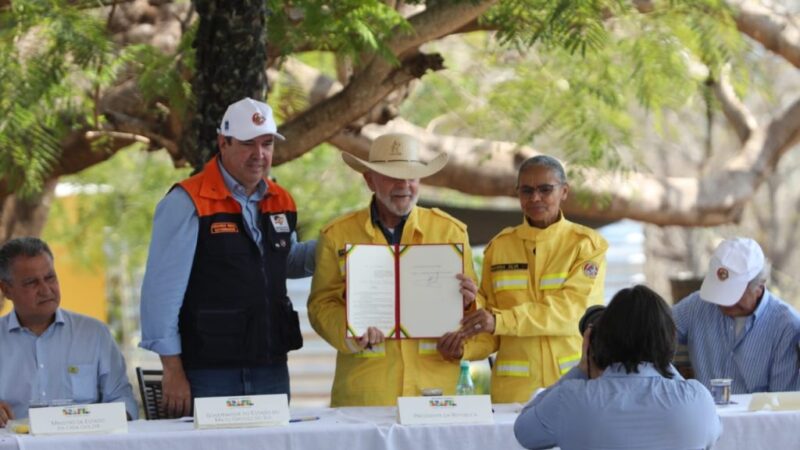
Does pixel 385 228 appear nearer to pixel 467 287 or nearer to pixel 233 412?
pixel 467 287

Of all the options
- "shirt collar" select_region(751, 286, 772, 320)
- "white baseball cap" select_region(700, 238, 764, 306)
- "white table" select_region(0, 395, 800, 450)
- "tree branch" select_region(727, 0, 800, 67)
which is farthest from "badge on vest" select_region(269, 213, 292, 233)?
"tree branch" select_region(727, 0, 800, 67)

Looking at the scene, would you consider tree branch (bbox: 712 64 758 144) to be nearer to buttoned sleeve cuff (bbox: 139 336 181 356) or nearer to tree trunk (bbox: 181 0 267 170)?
tree trunk (bbox: 181 0 267 170)

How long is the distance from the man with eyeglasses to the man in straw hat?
197 millimetres

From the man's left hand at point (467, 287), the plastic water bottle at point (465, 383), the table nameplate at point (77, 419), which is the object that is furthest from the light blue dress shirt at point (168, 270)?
the plastic water bottle at point (465, 383)

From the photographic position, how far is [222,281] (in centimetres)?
620

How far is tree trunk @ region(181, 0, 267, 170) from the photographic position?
7340mm

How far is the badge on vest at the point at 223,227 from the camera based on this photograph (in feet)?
20.4

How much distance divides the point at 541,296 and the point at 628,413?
1855mm

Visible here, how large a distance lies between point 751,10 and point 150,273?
23.1 feet

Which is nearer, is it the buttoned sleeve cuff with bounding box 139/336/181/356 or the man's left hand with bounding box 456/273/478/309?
the buttoned sleeve cuff with bounding box 139/336/181/356

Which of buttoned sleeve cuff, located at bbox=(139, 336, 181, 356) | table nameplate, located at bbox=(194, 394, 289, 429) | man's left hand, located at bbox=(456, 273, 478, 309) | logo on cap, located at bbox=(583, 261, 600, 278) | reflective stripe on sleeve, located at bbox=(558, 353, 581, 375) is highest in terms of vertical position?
logo on cap, located at bbox=(583, 261, 600, 278)

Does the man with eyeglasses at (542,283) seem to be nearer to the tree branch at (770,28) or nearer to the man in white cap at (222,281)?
the man in white cap at (222,281)

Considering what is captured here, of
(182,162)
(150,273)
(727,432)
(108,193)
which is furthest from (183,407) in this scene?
(108,193)

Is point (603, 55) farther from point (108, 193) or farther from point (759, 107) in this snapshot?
point (759, 107)
